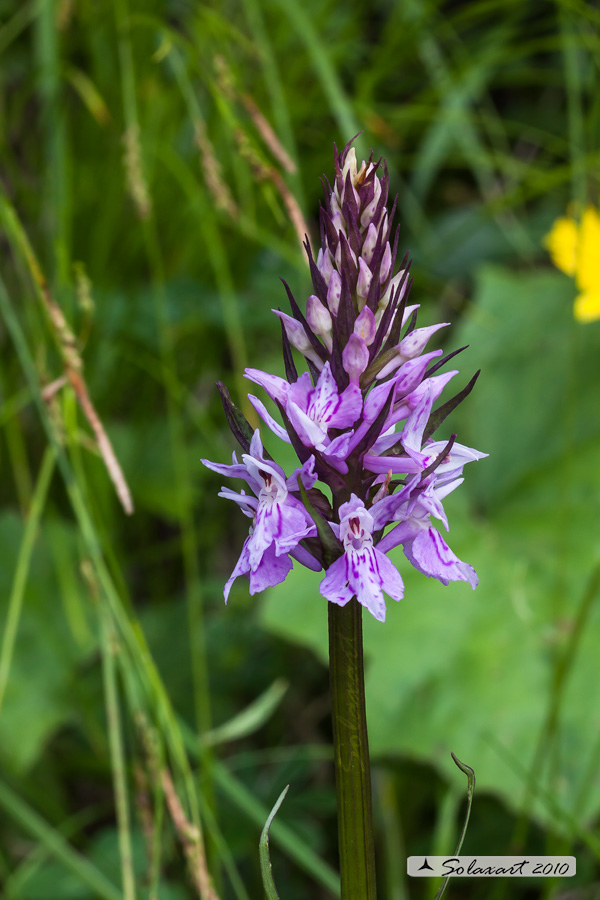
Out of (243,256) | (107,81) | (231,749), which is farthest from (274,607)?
(107,81)

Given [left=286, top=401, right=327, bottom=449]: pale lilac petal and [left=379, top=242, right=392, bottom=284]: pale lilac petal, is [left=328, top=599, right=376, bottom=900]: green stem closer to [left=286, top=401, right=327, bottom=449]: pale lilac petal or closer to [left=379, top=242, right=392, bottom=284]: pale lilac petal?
[left=286, top=401, right=327, bottom=449]: pale lilac petal

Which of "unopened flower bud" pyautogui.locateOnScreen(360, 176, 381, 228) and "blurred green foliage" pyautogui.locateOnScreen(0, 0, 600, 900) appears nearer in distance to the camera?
"unopened flower bud" pyautogui.locateOnScreen(360, 176, 381, 228)

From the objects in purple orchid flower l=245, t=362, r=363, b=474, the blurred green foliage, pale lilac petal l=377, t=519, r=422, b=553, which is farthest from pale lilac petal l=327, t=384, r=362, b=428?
the blurred green foliage

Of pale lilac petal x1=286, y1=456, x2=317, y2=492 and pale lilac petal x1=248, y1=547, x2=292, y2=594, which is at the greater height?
pale lilac petal x1=286, y1=456, x2=317, y2=492

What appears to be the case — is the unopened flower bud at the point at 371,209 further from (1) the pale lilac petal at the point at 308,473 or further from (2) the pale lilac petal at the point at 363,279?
(1) the pale lilac petal at the point at 308,473

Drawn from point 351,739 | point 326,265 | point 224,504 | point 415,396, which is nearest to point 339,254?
point 326,265

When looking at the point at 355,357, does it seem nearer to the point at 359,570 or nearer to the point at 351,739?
the point at 359,570
